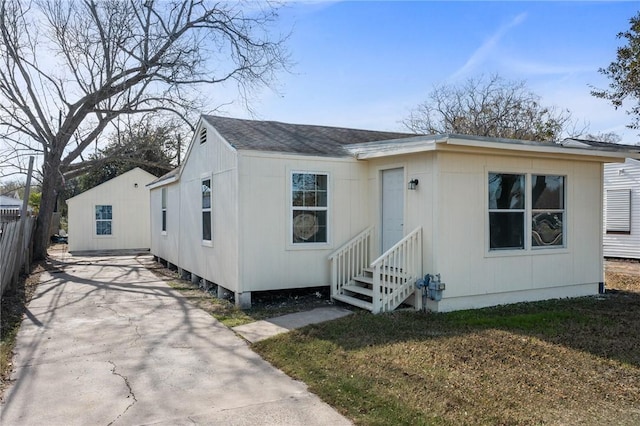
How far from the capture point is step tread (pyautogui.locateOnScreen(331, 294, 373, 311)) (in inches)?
289

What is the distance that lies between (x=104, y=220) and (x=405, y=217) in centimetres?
1676

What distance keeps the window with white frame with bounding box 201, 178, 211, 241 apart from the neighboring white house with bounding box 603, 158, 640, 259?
1247 centimetres

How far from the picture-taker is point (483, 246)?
7836mm

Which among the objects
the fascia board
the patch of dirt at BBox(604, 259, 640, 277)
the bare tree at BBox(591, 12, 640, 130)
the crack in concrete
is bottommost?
the patch of dirt at BBox(604, 259, 640, 277)

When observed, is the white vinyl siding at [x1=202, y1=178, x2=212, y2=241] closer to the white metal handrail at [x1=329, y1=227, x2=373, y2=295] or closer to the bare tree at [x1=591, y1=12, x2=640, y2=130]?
the white metal handrail at [x1=329, y1=227, x2=373, y2=295]

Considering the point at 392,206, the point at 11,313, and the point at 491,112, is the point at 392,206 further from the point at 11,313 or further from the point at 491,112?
the point at 491,112

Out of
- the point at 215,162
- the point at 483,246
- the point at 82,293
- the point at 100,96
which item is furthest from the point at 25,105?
the point at 483,246

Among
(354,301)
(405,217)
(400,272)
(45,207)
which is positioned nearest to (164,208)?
(45,207)

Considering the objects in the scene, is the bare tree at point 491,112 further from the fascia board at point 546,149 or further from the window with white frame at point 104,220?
the window with white frame at point 104,220

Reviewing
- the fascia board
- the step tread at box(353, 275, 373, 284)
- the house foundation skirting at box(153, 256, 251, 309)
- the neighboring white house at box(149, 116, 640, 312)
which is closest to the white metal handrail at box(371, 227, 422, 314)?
the neighboring white house at box(149, 116, 640, 312)

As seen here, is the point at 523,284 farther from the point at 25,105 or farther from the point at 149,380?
the point at 25,105

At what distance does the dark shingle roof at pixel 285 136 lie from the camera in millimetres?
8438

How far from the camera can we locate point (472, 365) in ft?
15.9

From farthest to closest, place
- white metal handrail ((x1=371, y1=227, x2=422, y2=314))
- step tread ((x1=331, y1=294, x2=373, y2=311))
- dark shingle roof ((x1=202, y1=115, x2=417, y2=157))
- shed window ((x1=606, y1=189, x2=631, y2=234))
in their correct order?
shed window ((x1=606, y1=189, x2=631, y2=234)), dark shingle roof ((x1=202, y1=115, x2=417, y2=157)), step tread ((x1=331, y1=294, x2=373, y2=311)), white metal handrail ((x1=371, y1=227, x2=422, y2=314))
